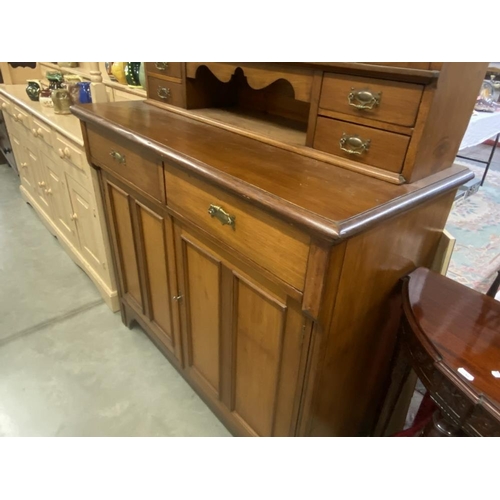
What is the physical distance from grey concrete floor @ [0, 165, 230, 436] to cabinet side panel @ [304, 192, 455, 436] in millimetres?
555

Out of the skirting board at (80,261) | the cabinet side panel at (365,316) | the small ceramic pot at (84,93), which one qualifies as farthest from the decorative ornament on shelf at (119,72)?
the cabinet side panel at (365,316)

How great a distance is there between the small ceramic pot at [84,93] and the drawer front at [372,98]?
160cm

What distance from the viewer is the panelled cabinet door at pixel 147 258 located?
1.18 meters

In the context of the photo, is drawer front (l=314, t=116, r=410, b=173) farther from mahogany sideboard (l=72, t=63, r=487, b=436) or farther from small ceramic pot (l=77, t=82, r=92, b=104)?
small ceramic pot (l=77, t=82, r=92, b=104)

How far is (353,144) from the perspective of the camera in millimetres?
822

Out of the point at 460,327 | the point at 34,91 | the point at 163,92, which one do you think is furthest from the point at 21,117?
the point at 460,327

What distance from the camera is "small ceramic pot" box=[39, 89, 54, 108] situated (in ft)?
7.07

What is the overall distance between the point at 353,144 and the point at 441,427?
1.90ft

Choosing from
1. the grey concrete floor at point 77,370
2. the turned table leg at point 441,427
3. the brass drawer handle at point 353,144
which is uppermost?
the brass drawer handle at point 353,144

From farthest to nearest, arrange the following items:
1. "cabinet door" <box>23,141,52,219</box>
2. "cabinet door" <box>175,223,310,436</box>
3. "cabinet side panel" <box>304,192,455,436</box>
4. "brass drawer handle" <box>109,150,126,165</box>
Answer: "cabinet door" <box>23,141,52,219</box>, "brass drawer handle" <box>109,150,126,165</box>, "cabinet door" <box>175,223,310,436</box>, "cabinet side panel" <box>304,192,455,436</box>

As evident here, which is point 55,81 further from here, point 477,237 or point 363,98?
point 477,237

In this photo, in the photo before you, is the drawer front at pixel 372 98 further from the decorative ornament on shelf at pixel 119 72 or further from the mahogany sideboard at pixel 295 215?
the decorative ornament on shelf at pixel 119 72

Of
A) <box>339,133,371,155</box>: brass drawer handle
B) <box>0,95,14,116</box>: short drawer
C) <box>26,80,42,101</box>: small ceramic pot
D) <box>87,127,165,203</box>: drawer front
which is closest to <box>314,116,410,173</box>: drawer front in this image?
<box>339,133,371,155</box>: brass drawer handle
